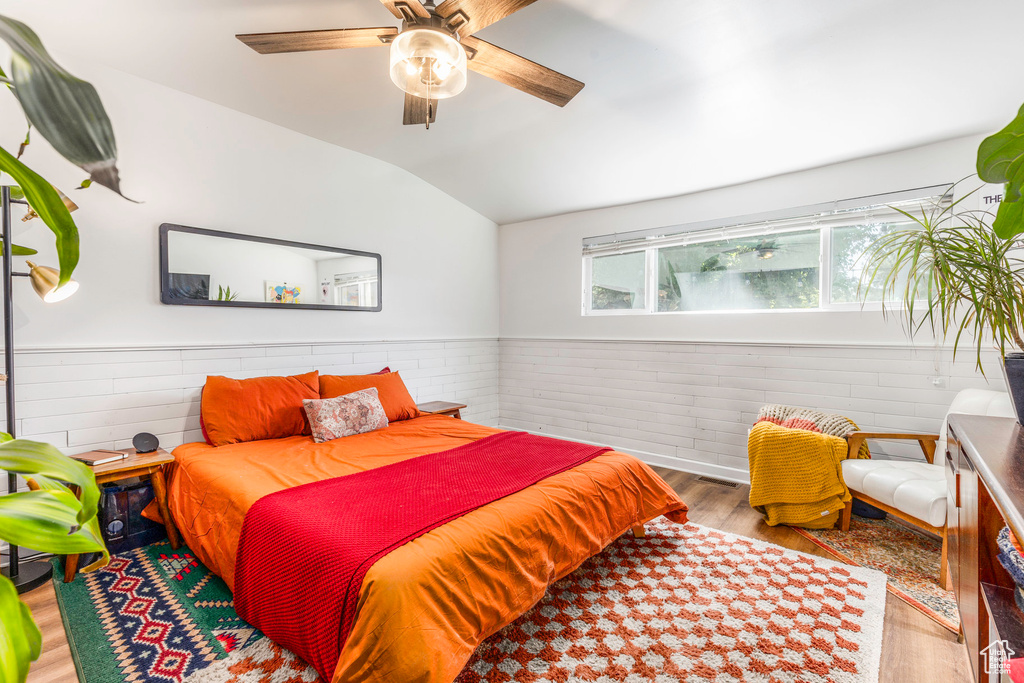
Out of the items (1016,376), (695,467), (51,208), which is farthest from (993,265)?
(695,467)

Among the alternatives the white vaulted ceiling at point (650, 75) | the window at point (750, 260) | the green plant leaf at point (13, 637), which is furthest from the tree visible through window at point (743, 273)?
the green plant leaf at point (13, 637)

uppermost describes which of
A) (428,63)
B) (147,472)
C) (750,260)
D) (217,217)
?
(428,63)

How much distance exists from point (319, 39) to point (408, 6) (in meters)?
0.45

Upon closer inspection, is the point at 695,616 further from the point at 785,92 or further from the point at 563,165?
the point at 563,165

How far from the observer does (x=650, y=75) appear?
2641 mm

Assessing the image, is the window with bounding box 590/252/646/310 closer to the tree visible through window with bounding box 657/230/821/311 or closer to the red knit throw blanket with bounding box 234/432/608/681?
the tree visible through window with bounding box 657/230/821/311

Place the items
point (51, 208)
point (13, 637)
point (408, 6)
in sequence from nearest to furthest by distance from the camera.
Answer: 1. point (13, 637)
2. point (51, 208)
3. point (408, 6)

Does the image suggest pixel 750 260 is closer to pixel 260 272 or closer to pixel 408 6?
pixel 408 6

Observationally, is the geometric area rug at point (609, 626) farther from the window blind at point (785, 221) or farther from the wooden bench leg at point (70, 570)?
the window blind at point (785, 221)

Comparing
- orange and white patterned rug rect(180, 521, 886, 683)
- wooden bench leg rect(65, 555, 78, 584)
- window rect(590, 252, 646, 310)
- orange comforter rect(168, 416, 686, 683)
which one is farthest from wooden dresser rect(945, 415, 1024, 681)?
wooden bench leg rect(65, 555, 78, 584)

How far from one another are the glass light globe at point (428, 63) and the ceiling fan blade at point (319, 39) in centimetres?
14

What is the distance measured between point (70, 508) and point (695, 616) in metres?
2.28

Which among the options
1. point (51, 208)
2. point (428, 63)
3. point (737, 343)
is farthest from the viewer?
point (737, 343)

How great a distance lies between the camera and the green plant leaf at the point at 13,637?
37 cm
